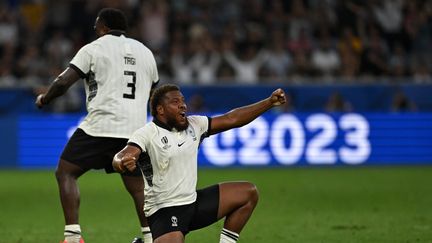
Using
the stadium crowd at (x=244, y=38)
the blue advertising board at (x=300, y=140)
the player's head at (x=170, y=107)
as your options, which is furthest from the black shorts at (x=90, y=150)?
the stadium crowd at (x=244, y=38)

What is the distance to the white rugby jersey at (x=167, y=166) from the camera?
7730 mm

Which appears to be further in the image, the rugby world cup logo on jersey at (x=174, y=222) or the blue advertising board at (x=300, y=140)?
the blue advertising board at (x=300, y=140)

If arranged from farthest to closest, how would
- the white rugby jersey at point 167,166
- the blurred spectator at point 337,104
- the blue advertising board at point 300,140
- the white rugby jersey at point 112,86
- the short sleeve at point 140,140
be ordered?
the blurred spectator at point 337,104 → the blue advertising board at point 300,140 → the white rugby jersey at point 112,86 → the white rugby jersey at point 167,166 → the short sleeve at point 140,140

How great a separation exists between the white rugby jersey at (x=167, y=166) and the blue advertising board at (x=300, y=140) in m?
11.2

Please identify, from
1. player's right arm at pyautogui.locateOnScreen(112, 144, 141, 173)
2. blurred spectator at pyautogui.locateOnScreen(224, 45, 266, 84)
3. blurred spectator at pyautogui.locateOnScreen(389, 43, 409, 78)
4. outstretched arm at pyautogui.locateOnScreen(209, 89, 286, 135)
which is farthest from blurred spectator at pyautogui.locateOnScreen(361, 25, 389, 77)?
player's right arm at pyautogui.locateOnScreen(112, 144, 141, 173)

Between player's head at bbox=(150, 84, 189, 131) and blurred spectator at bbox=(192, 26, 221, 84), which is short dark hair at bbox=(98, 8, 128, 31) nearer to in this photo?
player's head at bbox=(150, 84, 189, 131)

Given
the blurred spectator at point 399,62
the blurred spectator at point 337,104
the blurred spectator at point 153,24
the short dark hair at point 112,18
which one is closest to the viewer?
the short dark hair at point 112,18

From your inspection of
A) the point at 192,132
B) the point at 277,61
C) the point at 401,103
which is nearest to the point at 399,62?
the point at 401,103

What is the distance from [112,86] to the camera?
9.25 metres

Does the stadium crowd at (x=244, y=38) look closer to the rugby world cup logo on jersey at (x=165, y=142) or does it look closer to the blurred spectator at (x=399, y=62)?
the blurred spectator at (x=399, y=62)

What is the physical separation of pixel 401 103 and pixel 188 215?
12956 millimetres

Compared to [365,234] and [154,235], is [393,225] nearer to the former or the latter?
[365,234]

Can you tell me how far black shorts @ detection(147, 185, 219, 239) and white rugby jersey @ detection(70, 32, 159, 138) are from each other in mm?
1573

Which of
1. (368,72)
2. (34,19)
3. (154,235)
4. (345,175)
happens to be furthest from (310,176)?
(154,235)
